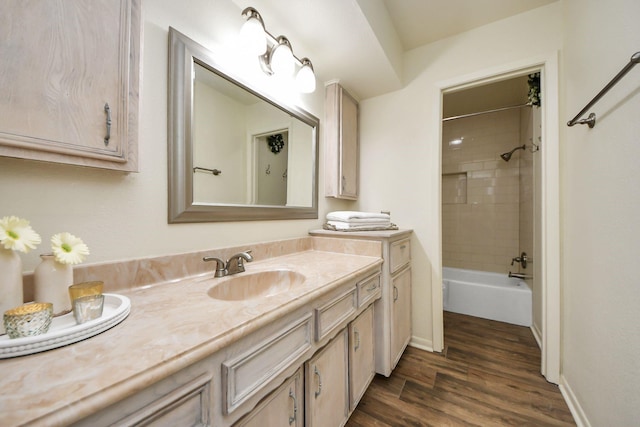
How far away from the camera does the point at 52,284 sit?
0.57m

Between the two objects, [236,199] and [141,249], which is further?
[236,199]

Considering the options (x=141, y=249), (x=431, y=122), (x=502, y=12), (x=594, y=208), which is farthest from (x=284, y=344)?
(x=502, y=12)

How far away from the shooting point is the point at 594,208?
3.55 ft

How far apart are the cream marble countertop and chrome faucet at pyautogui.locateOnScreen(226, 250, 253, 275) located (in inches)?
7.7

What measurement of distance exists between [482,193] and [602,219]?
2.26 meters

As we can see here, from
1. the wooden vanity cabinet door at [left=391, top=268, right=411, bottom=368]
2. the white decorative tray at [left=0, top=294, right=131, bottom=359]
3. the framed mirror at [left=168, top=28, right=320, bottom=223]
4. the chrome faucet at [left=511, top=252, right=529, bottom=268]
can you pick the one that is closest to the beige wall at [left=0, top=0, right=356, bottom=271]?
the framed mirror at [left=168, top=28, right=320, bottom=223]

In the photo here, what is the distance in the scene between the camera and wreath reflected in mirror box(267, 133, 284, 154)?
1406mm

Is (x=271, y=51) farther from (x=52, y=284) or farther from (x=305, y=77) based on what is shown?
(x=52, y=284)

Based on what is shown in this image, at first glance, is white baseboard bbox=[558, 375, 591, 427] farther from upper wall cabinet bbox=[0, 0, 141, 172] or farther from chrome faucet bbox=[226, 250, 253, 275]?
upper wall cabinet bbox=[0, 0, 141, 172]

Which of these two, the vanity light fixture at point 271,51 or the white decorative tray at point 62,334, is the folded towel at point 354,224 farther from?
the white decorative tray at point 62,334

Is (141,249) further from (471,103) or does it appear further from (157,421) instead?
(471,103)

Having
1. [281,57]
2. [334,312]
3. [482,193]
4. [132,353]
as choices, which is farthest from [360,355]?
[482,193]

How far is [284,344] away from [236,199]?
0.74 metres

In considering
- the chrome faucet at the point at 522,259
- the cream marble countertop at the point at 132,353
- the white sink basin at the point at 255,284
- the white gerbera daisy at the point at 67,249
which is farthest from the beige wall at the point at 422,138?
the white gerbera daisy at the point at 67,249
